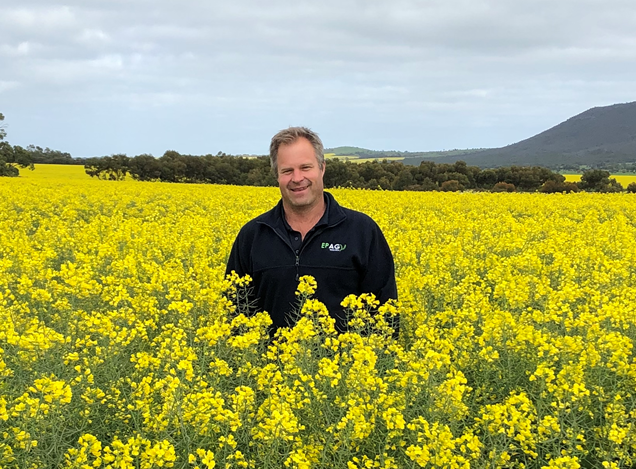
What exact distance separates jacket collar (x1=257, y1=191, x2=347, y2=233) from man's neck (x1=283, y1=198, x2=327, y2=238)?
69 mm

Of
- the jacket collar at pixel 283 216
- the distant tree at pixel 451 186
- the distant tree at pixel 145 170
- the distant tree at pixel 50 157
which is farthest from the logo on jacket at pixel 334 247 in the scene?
the distant tree at pixel 50 157

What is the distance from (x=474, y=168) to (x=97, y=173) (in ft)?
111

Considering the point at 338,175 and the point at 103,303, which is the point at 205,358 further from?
the point at 338,175

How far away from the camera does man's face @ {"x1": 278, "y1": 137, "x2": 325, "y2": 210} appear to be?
4156 mm

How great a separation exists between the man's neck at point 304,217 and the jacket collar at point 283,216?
7 cm

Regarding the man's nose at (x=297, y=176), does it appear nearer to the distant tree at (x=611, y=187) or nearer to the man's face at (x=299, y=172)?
the man's face at (x=299, y=172)

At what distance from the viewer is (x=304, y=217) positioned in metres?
4.48

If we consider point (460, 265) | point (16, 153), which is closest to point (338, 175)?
point (16, 153)

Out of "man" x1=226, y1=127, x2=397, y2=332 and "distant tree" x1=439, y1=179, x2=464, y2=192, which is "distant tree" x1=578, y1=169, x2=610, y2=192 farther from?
"man" x1=226, y1=127, x2=397, y2=332

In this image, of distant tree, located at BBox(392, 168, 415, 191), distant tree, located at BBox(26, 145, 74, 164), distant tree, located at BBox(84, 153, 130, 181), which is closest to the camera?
distant tree, located at BBox(392, 168, 415, 191)

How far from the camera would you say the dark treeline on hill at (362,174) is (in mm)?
36625

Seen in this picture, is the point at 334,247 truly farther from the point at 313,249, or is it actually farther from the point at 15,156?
the point at 15,156

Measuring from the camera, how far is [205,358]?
11.0ft

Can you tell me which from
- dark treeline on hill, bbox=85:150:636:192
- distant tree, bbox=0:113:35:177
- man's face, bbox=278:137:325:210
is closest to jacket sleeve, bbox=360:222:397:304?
man's face, bbox=278:137:325:210
